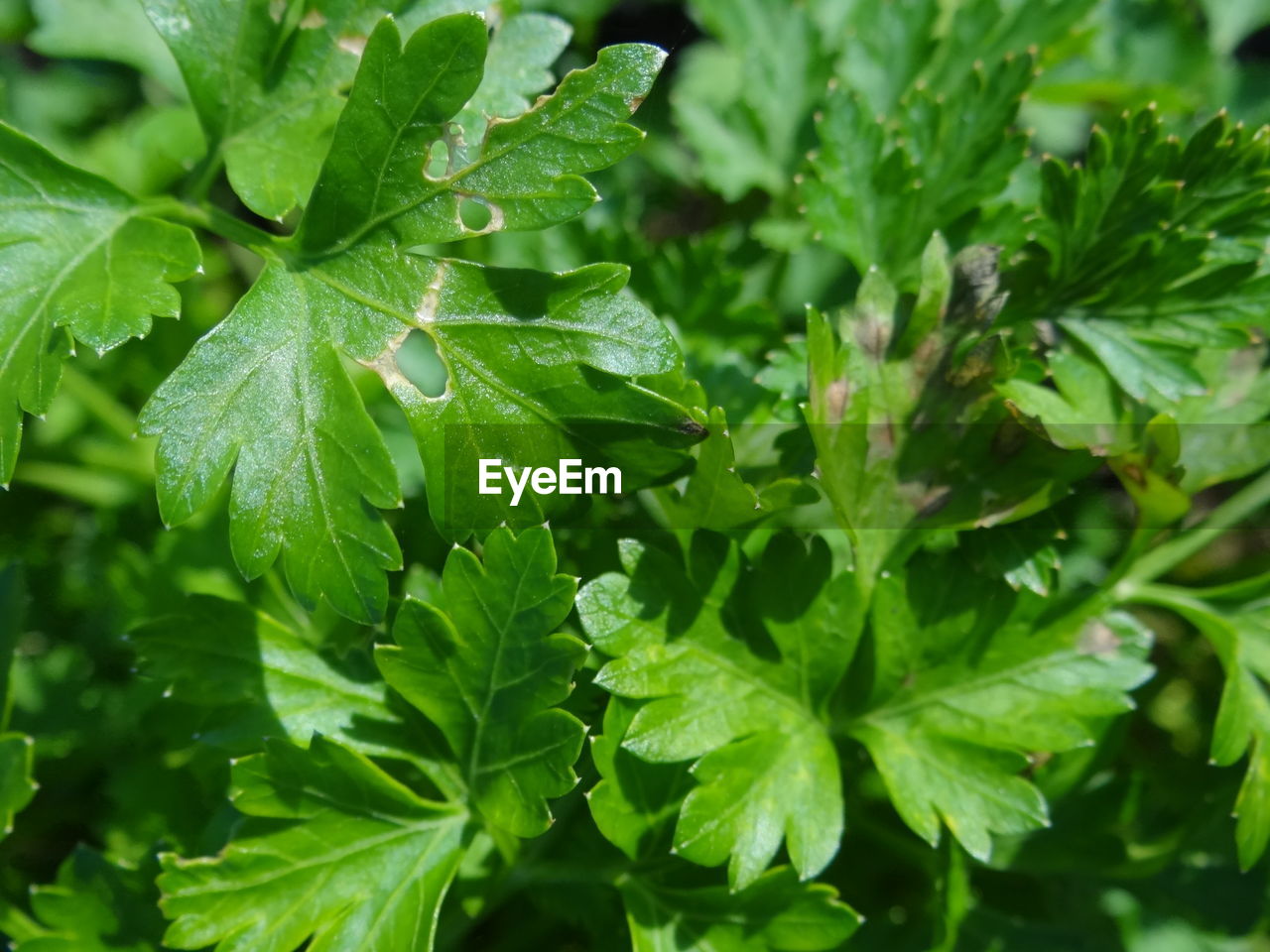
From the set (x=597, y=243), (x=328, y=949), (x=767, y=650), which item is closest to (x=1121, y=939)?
(x=767, y=650)

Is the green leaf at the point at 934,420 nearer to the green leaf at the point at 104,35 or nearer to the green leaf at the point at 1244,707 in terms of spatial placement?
the green leaf at the point at 1244,707

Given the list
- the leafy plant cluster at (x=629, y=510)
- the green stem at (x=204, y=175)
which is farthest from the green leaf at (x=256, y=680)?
the green stem at (x=204, y=175)

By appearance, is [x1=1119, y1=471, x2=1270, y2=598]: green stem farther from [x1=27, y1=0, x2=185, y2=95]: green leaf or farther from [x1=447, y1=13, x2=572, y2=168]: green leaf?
[x1=27, y1=0, x2=185, y2=95]: green leaf

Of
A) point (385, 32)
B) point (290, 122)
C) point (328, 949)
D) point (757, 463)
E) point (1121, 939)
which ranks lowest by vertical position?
point (1121, 939)

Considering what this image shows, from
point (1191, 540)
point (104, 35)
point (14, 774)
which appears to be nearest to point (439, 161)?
point (14, 774)

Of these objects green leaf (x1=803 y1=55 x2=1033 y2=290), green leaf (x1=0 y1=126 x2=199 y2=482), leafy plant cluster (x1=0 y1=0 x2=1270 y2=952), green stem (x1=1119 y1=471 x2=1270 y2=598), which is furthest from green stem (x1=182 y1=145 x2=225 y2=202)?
green stem (x1=1119 y1=471 x2=1270 y2=598)

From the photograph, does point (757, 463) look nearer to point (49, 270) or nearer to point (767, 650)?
point (767, 650)
